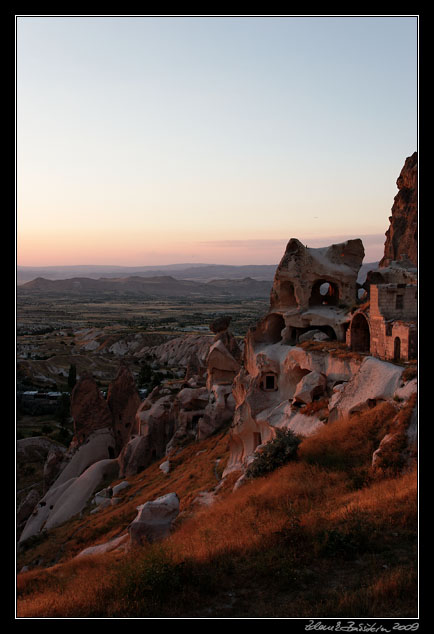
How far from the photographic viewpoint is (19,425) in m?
41.2

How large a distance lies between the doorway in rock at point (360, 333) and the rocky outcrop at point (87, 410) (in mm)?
15171

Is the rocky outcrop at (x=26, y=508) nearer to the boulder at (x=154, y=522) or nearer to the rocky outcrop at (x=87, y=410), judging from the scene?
the rocky outcrop at (x=87, y=410)

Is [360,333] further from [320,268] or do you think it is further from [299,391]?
[320,268]

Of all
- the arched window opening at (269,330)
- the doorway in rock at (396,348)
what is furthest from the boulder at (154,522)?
the arched window opening at (269,330)

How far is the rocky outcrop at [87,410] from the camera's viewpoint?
27562 millimetres

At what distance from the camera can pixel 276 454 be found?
12492mm

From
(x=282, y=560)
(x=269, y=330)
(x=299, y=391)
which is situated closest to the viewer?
(x=282, y=560)

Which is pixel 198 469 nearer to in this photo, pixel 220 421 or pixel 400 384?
pixel 220 421

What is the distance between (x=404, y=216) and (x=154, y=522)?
44157 millimetres

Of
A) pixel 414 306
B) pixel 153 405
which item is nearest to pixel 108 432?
pixel 153 405

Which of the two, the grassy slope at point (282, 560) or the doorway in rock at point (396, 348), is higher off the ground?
the doorway in rock at point (396, 348)

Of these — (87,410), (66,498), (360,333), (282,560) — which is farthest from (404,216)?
(282,560)

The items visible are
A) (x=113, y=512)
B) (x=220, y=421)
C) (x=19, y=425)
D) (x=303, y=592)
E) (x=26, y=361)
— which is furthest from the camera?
(x=26, y=361)

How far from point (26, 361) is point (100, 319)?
74.2 metres
